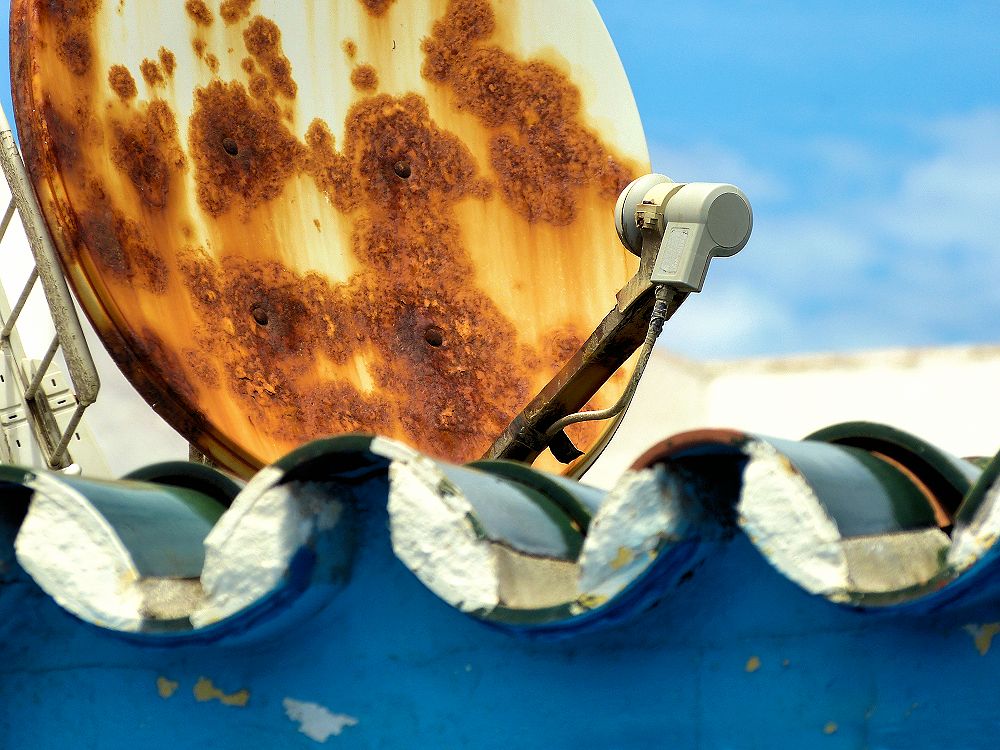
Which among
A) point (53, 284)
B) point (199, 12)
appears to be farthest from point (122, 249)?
point (199, 12)

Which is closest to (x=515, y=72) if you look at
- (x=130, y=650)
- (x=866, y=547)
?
(x=130, y=650)

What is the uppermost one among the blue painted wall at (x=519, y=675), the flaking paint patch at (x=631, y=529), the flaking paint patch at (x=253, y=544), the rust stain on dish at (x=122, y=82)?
the rust stain on dish at (x=122, y=82)

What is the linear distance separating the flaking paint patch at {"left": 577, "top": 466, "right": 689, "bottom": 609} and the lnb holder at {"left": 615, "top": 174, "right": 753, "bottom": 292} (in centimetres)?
132

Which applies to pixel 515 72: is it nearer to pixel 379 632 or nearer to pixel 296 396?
pixel 296 396

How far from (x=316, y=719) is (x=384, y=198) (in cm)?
215

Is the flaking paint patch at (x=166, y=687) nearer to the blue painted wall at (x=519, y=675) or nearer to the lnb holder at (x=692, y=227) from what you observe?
the blue painted wall at (x=519, y=675)

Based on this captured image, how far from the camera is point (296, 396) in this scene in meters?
3.42

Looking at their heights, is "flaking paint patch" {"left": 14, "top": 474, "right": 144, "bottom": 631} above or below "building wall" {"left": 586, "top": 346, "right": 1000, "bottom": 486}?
above

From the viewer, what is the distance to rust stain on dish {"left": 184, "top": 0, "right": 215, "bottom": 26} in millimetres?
3365

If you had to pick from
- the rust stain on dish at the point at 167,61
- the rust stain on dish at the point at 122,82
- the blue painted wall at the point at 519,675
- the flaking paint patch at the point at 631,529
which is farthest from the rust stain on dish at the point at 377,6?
the flaking paint patch at the point at 631,529

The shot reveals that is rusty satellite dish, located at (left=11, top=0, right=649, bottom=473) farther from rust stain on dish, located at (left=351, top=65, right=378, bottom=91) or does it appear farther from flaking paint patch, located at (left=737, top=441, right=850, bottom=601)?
flaking paint patch, located at (left=737, top=441, right=850, bottom=601)

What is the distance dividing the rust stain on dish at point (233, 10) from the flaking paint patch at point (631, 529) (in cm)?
245

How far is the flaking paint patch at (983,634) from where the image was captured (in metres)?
1.23

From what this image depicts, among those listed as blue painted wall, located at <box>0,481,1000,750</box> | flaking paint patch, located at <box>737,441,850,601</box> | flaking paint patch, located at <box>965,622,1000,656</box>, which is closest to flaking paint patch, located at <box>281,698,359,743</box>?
blue painted wall, located at <box>0,481,1000,750</box>
